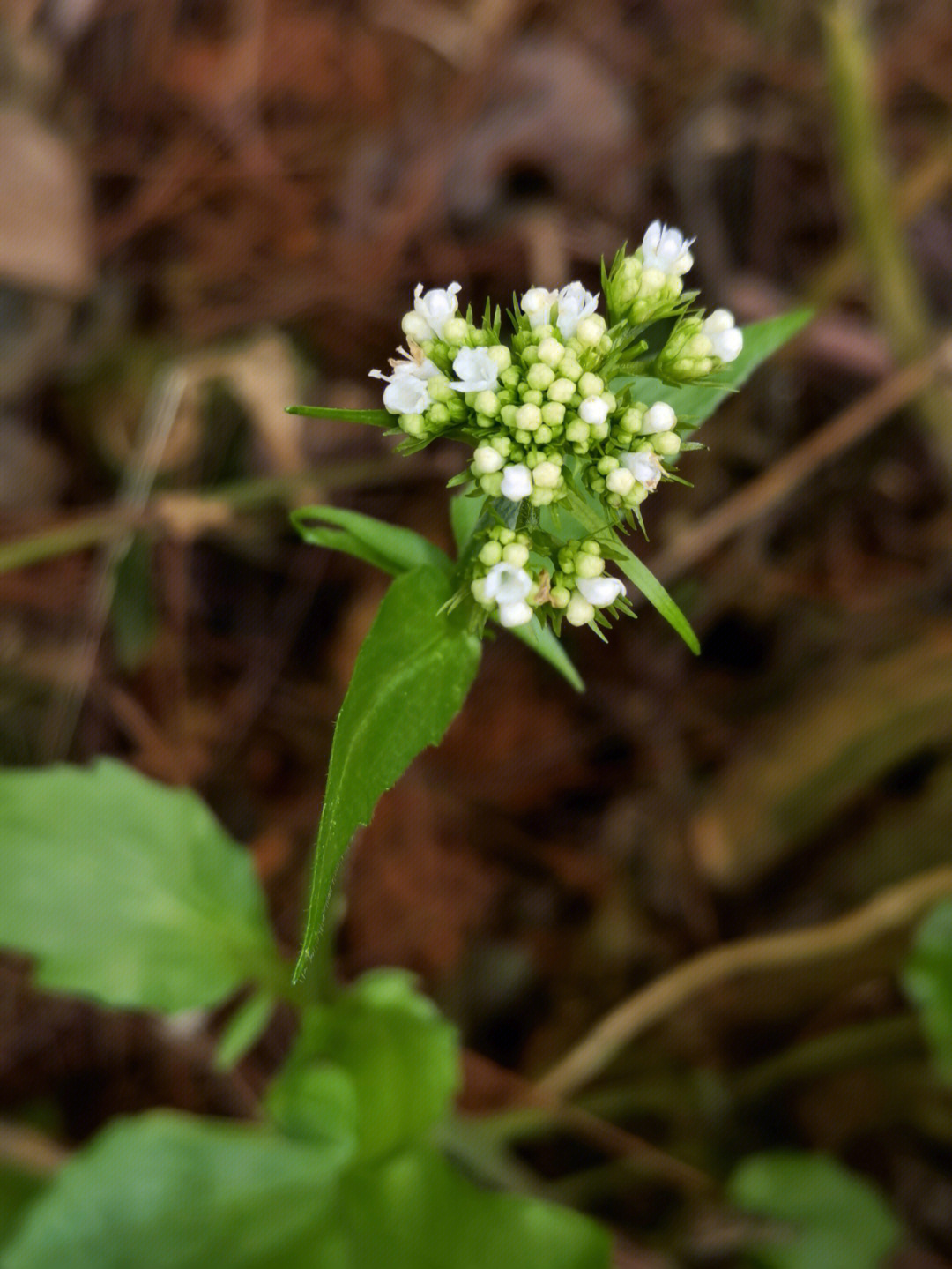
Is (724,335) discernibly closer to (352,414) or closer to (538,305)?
(538,305)

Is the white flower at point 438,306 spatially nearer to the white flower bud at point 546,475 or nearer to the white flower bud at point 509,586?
the white flower bud at point 546,475

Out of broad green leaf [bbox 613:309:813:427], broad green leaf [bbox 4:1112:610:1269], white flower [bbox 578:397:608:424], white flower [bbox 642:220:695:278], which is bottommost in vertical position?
broad green leaf [bbox 4:1112:610:1269]

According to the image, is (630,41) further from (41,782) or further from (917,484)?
(41,782)

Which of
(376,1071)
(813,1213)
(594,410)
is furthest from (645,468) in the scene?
(813,1213)

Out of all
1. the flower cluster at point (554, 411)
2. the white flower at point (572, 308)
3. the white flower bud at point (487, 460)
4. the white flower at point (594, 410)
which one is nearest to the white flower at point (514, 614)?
the flower cluster at point (554, 411)

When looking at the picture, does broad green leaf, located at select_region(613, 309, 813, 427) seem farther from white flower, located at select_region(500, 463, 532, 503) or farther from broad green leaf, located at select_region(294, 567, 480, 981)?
broad green leaf, located at select_region(294, 567, 480, 981)

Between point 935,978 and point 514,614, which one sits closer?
point 514,614

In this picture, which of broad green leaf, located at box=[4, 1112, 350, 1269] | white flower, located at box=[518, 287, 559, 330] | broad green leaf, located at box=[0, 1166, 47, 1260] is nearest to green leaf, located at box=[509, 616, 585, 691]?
white flower, located at box=[518, 287, 559, 330]
